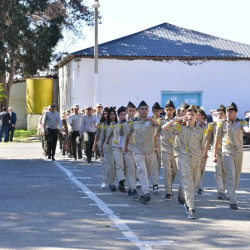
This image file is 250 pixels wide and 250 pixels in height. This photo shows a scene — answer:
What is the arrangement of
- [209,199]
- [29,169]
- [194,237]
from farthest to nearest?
[29,169] → [209,199] → [194,237]

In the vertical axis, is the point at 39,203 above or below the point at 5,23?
below

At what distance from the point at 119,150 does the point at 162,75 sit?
23313 millimetres

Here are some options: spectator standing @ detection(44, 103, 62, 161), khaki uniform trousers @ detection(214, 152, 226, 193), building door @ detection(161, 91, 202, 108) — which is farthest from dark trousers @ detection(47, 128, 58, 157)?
building door @ detection(161, 91, 202, 108)

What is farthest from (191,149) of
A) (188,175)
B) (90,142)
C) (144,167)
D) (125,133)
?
(90,142)

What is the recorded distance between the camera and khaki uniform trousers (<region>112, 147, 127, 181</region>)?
527 inches

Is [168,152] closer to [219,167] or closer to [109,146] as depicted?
[219,167]

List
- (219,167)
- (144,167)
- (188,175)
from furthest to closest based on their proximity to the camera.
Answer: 1. (219,167)
2. (144,167)
3. (188,175)

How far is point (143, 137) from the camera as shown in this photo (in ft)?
39.3

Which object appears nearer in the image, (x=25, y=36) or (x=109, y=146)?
(x=109, y=146)

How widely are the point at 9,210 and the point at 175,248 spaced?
3737mm

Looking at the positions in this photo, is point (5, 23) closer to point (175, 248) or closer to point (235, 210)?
point (235, 210)

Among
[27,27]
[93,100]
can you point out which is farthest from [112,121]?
[27,27]

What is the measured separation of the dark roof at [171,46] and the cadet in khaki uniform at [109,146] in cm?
2155

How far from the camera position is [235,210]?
10.9 meters
